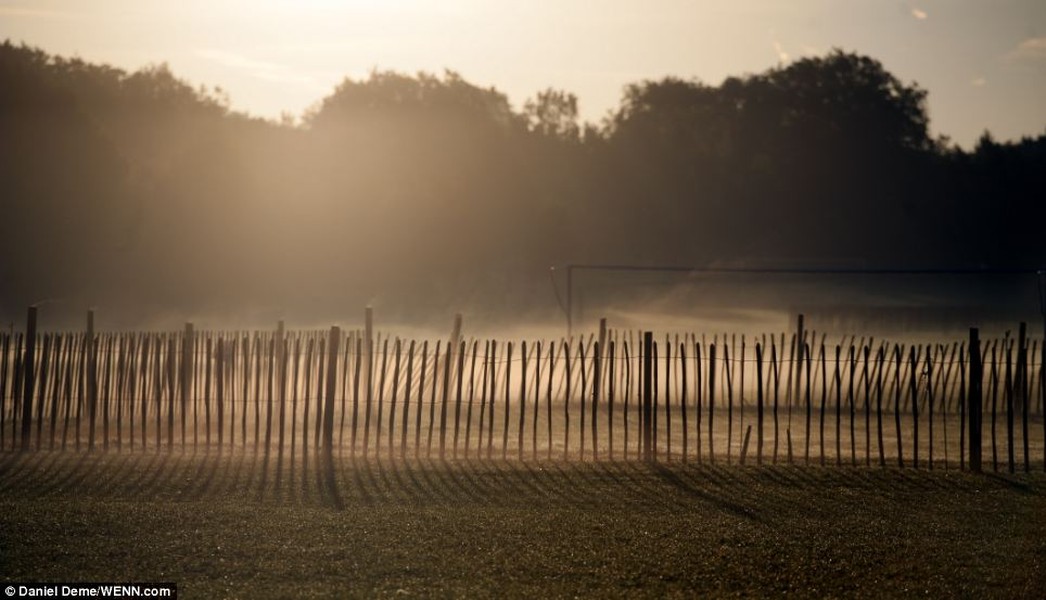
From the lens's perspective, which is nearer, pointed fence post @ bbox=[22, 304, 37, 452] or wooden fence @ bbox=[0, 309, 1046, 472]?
wooden fence @ bbox=[0, 309, 1046, 472]

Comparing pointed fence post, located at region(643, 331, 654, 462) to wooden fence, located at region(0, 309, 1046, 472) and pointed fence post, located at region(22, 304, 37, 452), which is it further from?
pointed fence post, located at region(22, 304, 37, 452)

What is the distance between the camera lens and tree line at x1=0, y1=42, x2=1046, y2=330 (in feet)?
148

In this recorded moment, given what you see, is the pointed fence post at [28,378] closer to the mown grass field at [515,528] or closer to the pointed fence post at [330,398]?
the mown grass field at [515,528]

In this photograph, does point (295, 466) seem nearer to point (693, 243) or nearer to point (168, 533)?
point (168, 533)

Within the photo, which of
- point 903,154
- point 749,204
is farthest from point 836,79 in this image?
point 749,204

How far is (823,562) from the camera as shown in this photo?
34.6ft

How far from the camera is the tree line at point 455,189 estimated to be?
45.2m

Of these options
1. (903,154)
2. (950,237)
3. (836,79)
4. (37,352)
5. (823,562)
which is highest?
(836,79)

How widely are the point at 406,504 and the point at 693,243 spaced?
4688cm

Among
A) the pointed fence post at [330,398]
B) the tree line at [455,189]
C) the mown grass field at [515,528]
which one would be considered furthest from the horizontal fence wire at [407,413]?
the tree line at [455,189]

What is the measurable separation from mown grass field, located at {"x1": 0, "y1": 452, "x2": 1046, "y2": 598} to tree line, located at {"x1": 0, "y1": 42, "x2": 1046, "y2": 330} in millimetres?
31484

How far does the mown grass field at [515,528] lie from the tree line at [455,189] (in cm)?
3148

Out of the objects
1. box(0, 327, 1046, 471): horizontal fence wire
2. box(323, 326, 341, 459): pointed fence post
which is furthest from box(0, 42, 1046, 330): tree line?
box(323, 326, 341, 459): pointed fence post

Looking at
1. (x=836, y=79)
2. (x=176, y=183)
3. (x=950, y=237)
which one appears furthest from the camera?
(x=836, y=79)
